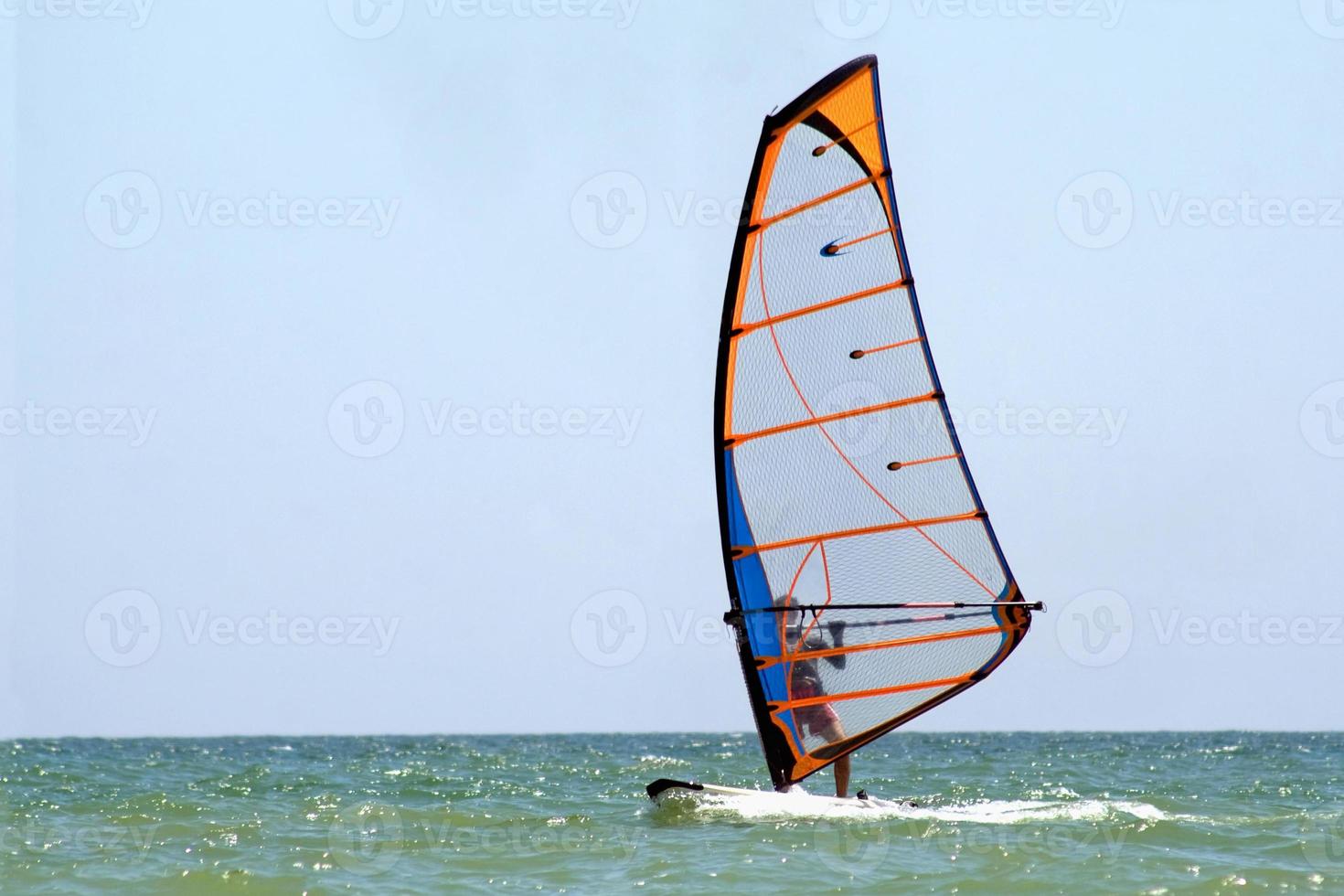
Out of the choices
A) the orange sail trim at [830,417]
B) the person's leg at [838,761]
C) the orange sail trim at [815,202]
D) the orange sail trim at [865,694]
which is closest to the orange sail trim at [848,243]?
the orange sail trim at [815,202]

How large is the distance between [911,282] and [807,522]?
5.79 feet

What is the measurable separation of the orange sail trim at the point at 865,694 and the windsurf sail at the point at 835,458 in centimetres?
2

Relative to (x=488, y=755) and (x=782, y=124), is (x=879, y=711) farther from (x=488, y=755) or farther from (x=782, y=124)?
(x=488, y=755)

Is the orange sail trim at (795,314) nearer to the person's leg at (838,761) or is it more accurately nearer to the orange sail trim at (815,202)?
the orange sail trim at (815,202)

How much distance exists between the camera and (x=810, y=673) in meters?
9.82

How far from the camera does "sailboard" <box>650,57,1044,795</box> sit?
9.59 meters

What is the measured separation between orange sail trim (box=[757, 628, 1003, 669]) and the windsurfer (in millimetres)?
26

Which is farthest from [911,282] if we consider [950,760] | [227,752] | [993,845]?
[227,752]

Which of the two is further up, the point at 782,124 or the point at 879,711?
the point at 782,124

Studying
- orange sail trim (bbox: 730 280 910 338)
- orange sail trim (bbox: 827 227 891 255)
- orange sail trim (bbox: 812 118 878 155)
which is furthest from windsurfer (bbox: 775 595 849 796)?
orange sail trim (bbox: 812 118 878 155)

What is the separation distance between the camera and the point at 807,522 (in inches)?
379

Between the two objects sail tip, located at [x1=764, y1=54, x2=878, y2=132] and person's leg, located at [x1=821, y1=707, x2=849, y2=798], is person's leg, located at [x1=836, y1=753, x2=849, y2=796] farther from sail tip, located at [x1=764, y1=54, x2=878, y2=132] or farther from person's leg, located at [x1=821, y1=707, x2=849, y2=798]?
sail tip, located at [x1=764, y1=54, x2=878, y2=132]

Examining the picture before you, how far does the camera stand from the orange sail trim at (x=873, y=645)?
959cm

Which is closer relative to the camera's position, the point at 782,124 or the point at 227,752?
the point at 782,124
